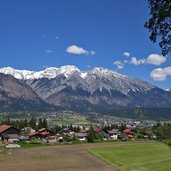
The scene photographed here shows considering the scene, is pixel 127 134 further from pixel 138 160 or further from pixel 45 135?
pixel 138 160

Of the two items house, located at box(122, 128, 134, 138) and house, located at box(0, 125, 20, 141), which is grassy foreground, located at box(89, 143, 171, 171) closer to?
house, located at box(0, 125, 20, 141)

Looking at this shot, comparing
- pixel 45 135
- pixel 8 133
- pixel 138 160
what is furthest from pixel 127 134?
pixel 138 160

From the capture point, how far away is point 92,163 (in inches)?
2480

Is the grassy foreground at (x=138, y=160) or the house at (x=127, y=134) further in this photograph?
the house at (x=127, y=134)

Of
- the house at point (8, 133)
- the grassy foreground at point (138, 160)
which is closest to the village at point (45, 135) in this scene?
the house at point (8, 133)

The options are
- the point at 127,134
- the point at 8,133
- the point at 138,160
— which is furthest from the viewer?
the point at 127,134

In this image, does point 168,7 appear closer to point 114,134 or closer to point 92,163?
point 92,163

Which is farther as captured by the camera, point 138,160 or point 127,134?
point 127,134

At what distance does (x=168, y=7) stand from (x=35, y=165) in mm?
43252

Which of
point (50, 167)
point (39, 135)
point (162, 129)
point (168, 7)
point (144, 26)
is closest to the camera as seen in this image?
point (168, 7)

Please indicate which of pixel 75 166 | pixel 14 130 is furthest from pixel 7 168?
pixel 14 130

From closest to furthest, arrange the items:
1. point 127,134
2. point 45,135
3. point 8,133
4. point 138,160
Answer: point 138,160
point 8,133
point 45,135
point 127,134

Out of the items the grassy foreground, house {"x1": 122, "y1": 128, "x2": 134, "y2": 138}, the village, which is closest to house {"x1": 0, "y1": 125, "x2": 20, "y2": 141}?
the village

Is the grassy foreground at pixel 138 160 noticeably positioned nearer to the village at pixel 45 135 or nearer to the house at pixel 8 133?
the village at pixel 45 135
